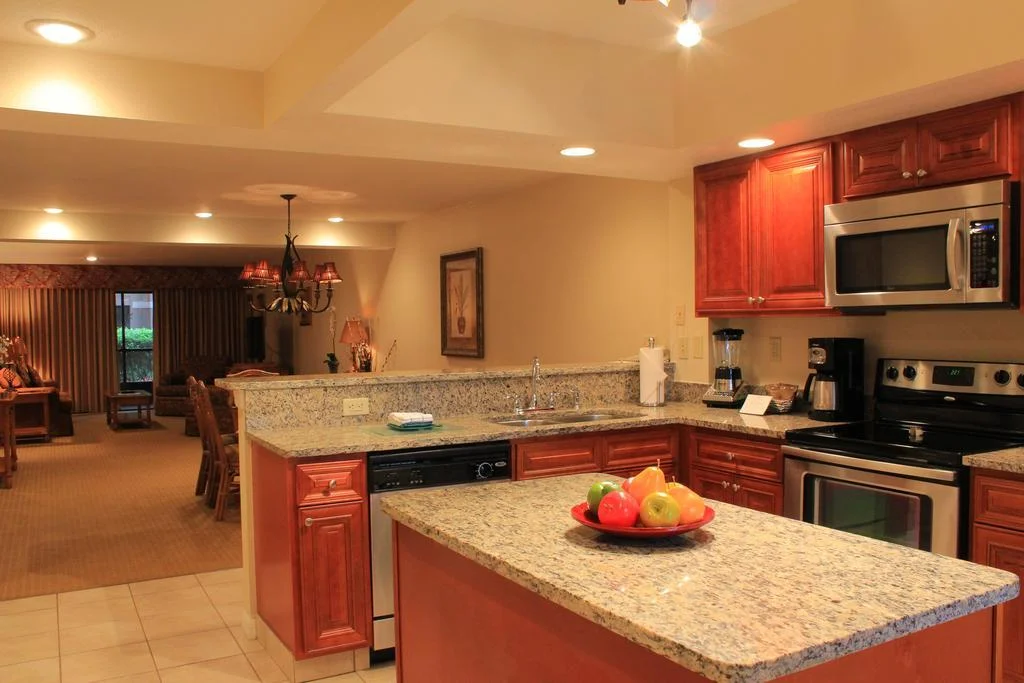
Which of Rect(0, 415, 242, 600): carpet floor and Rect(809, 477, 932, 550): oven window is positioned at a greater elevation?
Rect(809, 477, 932, 550): oven window

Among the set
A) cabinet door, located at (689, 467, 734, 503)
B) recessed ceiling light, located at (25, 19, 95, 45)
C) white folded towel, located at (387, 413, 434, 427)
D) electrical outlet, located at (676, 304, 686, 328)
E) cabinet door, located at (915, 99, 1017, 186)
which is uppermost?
recessed ceiling light, located at (25, 19, 95, 45)

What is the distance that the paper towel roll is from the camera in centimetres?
451

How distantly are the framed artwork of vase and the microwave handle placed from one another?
4280mm

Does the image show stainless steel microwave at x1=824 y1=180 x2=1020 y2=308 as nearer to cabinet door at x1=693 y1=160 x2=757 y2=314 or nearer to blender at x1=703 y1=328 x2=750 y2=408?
cabinet door at x1=693 y1=160 x2=757 y2=314

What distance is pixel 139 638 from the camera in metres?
3.77

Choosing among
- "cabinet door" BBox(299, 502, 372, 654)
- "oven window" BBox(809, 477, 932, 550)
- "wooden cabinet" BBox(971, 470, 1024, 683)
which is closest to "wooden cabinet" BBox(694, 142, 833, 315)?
"oven window" BBox(809, 477, 932, 550)

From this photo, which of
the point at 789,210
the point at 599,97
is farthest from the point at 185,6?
the point at 789,210

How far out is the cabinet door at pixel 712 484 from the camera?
12.4 ft

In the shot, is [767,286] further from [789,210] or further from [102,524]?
[102,524]

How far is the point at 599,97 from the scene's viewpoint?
373 cm

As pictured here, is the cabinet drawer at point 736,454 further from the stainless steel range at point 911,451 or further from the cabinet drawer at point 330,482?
the cabinet drawer at point 330,482

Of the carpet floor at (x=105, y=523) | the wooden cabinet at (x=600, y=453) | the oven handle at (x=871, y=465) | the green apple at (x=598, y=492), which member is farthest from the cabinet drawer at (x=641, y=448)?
the carpet floor at (x=105, y=523)

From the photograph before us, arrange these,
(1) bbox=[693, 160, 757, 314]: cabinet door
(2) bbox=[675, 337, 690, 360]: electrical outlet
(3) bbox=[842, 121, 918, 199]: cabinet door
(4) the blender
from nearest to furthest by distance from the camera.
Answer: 1. (3) bbox=[842, 121, 918, 199]: cabinet door
2. (1) bbox=[693, 160, 757, 314]: cabinet door
3. (4) the blender
4. (2) bbox=[675, 337, 690, 360]: electrical outlet

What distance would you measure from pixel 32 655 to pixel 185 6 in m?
2.73
